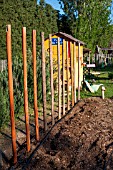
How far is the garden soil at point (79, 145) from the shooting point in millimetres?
3666

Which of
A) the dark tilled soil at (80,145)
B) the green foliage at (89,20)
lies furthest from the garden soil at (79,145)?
the green foliage at (89,20)

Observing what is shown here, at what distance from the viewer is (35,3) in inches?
620

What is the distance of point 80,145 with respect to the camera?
14.1 ft

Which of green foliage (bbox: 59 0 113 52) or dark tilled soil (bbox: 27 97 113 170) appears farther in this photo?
green foliage (bbox: 59 0 113 52)

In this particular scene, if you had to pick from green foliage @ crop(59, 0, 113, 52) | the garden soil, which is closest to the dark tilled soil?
the garden soil

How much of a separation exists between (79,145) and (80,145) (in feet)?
0.06

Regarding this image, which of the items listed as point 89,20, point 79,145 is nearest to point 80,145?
point 79,145

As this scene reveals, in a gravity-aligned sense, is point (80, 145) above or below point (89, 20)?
below

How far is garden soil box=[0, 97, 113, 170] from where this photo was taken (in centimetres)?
367

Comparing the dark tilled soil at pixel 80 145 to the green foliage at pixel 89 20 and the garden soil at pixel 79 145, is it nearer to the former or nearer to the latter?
the garden soil at pixel 79 145

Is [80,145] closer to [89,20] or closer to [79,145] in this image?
[79,145]

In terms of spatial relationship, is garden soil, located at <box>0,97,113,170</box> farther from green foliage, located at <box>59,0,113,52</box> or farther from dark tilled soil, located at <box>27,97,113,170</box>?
green foliage, located at <box>59,0,113,52</box>

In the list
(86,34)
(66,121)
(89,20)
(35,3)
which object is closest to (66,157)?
(66,121)

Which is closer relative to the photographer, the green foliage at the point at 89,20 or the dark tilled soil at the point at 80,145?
the dark tilled soil at the point at 80,145
